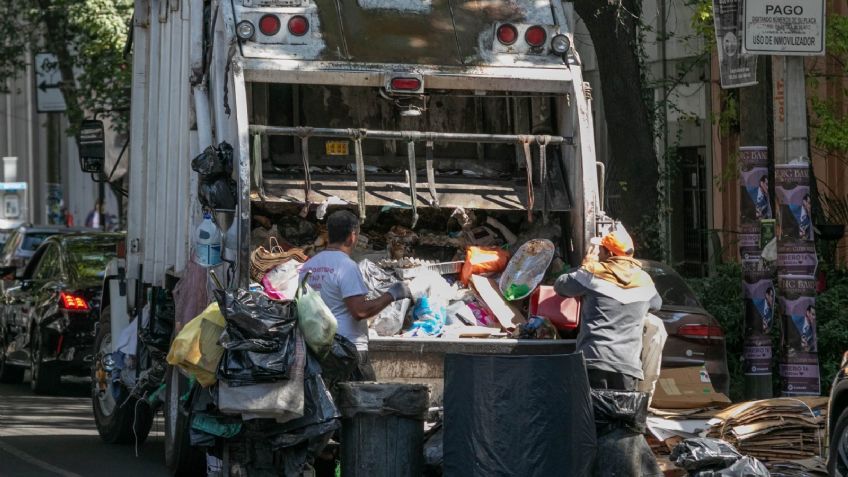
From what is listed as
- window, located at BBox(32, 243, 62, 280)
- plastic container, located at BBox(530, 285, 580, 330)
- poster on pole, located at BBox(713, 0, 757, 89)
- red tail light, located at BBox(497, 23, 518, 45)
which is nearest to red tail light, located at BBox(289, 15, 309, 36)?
red tail light, located at BBox(497, 23, 518, 45)

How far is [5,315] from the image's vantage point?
53.6ft

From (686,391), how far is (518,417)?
319cm

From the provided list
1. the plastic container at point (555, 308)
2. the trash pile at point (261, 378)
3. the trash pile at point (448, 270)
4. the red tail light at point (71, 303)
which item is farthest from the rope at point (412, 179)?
the red tail light at point (71, 303)

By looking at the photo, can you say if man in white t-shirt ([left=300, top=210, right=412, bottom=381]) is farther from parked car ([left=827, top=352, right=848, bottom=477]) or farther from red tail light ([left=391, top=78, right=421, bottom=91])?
parked car ([left=827, top=352, right=848, bottom=477])

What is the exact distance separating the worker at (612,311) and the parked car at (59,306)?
20.3ft

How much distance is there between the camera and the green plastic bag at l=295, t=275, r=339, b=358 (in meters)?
7.95

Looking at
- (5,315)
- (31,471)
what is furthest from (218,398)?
(5,315)

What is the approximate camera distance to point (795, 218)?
1032 centimetres

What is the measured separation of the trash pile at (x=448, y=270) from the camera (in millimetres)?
9080

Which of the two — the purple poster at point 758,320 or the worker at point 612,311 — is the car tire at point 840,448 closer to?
the worker at point 612,311

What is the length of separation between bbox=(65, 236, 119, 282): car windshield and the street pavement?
121cm

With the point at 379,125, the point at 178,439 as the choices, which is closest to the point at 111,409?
the point at 178,439

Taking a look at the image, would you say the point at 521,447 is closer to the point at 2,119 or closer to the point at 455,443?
the point at 455,443

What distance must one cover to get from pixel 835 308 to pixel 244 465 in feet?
22.9
